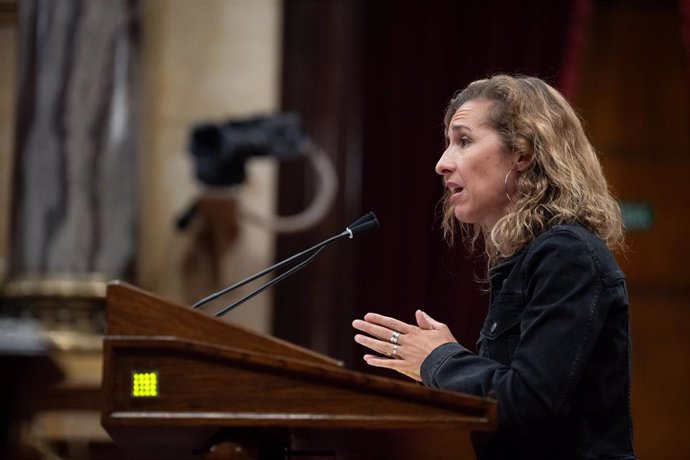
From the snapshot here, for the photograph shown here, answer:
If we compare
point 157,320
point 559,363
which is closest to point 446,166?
point 559,363

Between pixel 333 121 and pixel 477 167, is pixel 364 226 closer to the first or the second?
pixel 477 167

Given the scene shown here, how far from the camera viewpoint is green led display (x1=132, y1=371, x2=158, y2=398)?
153 centimetres

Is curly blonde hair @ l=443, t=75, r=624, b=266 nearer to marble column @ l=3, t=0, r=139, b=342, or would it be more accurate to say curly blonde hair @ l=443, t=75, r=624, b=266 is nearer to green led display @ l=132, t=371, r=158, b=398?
green led display @ l=132, t=371, r=158, b=398

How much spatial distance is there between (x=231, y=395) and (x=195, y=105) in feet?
10.7

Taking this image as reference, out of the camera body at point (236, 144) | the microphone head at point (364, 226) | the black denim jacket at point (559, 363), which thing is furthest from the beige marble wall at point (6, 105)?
the black denim jacket at point (559, 363)

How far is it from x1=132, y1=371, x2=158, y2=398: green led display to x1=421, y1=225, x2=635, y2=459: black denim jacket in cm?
46

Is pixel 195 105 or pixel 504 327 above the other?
pixel 195 105

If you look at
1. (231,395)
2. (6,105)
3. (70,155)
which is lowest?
(231,395)

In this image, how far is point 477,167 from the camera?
1.94 m

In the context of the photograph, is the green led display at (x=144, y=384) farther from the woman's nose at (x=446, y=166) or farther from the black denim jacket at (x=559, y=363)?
the woman's nose at (x=446, y=166)

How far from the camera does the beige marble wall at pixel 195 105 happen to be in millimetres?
4570

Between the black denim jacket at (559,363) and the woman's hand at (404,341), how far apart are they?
1.1 inches

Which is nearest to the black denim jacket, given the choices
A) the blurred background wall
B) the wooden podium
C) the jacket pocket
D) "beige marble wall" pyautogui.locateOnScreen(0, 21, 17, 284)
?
the jacket pocket

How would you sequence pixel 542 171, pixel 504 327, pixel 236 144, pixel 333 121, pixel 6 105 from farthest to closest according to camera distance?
pixel 6 105 → pixel 333 121 → pixel 236 144 → pixel 542 171 → pixel 504 327
